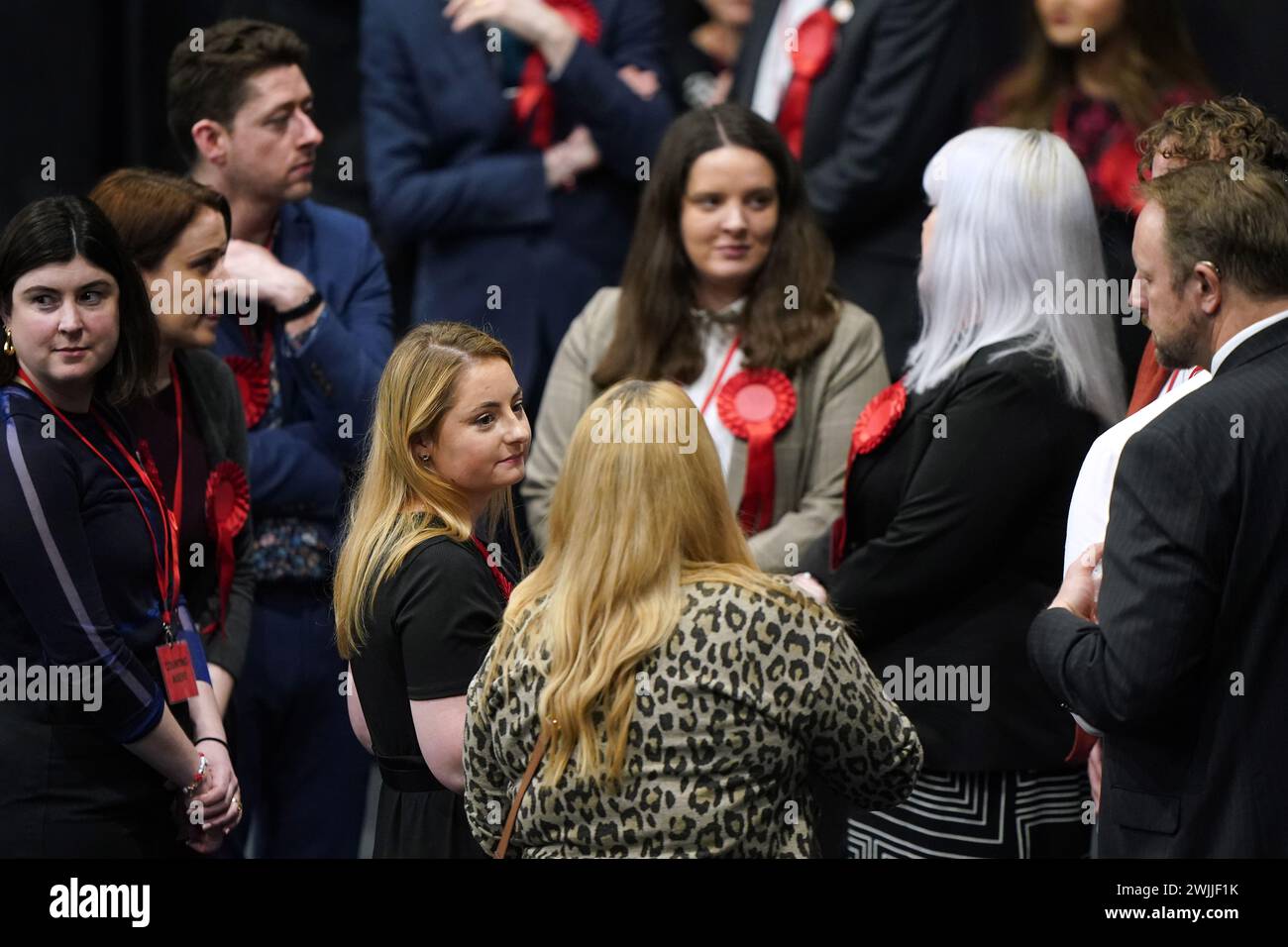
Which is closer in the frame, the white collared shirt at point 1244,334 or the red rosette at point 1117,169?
the white collared shirt at point 1244,334

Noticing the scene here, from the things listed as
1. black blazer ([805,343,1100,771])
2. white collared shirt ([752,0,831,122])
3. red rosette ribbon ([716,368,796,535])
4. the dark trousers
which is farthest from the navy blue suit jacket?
white collared shirt ([752,0,831,122])

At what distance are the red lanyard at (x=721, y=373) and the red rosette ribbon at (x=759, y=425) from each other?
5 centimetres

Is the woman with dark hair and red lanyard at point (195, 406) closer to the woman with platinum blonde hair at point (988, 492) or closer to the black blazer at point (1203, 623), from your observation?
the woman with platinum blonde hair at point (988, 492)

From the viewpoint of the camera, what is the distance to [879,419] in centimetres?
339

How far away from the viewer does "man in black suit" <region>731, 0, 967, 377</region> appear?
469cm

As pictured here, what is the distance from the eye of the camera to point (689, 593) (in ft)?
7.86

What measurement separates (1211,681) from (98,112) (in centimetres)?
397

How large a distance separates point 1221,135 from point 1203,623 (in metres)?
0.96

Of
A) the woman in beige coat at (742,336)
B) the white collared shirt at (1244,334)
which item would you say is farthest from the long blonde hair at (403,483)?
the white collared shirt at (1244,334)

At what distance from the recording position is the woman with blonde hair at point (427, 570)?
106 inches

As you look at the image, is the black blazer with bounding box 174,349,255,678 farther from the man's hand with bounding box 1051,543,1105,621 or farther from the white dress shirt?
the man's hand with bounding box 1051,543,1105,621

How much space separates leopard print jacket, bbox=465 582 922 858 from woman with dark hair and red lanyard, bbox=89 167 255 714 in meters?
1.13

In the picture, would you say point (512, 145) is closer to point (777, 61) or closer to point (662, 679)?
point (777, 61)

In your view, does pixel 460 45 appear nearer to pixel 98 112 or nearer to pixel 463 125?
pixel 463 125
